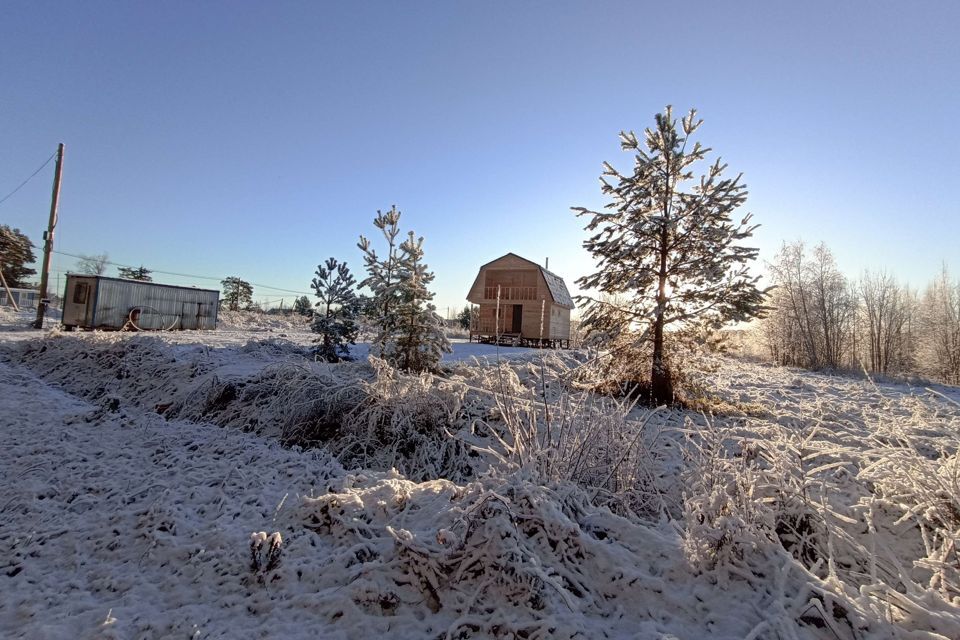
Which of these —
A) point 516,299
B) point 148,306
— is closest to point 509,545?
point 516,299

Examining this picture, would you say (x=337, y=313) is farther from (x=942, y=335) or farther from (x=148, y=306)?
(x=942, y=335)

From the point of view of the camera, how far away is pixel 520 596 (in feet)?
6.05

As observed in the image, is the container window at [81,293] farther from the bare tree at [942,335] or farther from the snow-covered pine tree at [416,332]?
the bare tree at [942,335]

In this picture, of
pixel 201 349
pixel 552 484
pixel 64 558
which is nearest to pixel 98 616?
pixel 64 558

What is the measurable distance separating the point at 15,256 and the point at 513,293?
4360cm

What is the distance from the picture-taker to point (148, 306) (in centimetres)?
1719

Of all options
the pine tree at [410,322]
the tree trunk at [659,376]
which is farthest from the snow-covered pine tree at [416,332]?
the tree trunk at [659,376]

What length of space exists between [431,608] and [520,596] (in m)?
0.43

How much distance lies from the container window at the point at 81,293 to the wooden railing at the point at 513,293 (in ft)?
54.6

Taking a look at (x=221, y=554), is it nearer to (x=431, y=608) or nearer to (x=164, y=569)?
(x=164, y=569)

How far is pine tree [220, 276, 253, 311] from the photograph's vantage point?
3947 centimetres

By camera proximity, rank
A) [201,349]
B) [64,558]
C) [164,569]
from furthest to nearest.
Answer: [201,349]
[64,558]
[164,569]

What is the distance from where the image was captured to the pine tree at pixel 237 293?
39469 millimetres

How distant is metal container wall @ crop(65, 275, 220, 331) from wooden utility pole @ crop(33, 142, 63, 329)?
116 centimetres
